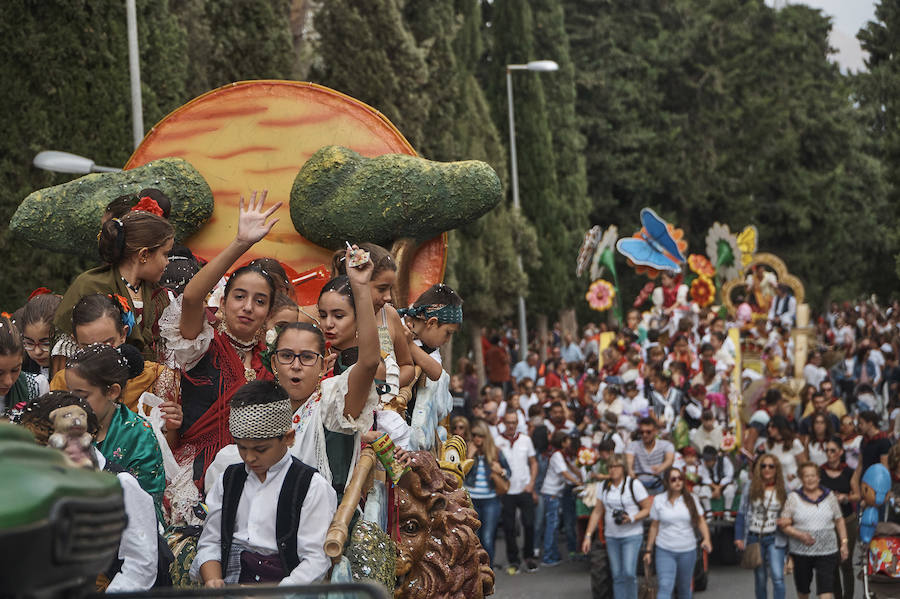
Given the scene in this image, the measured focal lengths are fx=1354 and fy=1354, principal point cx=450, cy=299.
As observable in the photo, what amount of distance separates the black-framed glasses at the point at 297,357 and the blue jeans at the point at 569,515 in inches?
428

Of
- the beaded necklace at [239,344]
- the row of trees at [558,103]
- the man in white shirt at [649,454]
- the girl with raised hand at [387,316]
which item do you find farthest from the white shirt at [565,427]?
the beaded necklace at [239,344]

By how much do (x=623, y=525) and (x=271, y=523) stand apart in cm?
852

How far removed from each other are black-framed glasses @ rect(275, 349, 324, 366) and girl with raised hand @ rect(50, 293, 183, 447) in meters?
0.58

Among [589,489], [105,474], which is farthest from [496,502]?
[105,474]

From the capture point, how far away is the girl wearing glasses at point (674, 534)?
12039 mm

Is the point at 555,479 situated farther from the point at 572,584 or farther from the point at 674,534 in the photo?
the point at 674,534


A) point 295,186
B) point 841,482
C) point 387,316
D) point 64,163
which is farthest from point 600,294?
point 387,316

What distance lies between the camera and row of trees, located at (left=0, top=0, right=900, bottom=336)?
17.3 meters

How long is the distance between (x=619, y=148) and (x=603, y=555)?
36.9 m

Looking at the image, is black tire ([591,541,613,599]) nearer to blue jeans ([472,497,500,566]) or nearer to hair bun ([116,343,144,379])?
blue jeans ([472,497,500,566])

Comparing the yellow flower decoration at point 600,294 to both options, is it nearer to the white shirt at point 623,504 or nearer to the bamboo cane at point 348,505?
the white shirt at point 623,504

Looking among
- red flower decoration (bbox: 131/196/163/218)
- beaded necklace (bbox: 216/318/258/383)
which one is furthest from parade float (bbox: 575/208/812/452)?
beaded necklace (bbox: 216/318/258/383)

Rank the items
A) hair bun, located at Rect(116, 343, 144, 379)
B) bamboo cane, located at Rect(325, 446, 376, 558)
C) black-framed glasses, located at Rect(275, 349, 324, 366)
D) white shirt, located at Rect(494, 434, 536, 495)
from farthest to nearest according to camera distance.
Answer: white shirt, located at Rect(494, 434, 536, 495)
black-framed glasses, located at Rect(275, 349, 324, 366)
hair bun, located at Rect(116, 343, 144, 379)
bamboo cane, located at Rect(325, 446, 376, 558)

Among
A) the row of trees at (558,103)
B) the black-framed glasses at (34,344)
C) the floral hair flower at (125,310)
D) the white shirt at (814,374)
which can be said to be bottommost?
the white shirt at (814,374)
